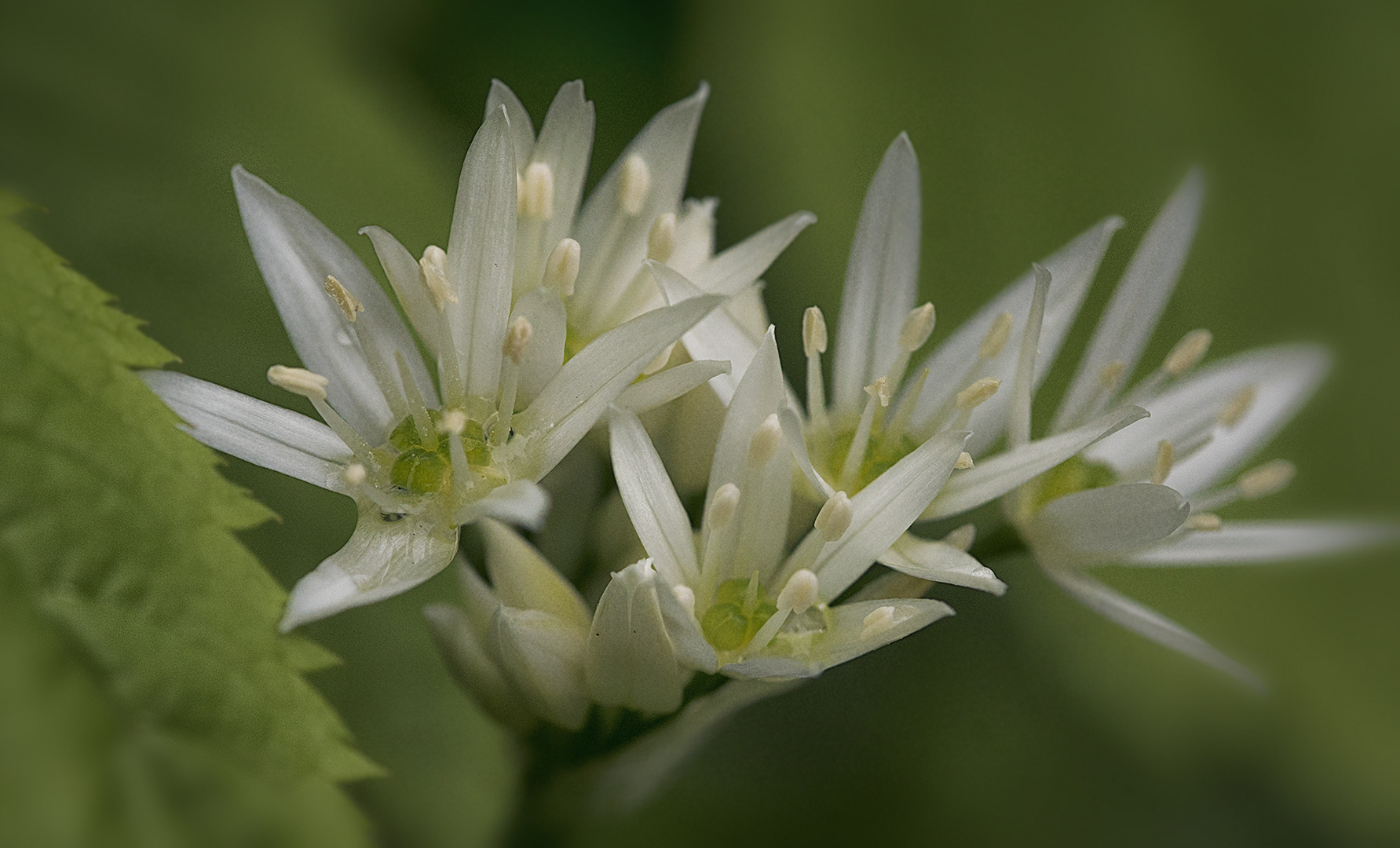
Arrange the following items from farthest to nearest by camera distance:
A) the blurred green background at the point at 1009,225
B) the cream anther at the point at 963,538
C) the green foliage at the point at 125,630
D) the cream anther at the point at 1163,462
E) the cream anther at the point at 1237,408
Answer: the blurred green background at the point at 1009,225, the cream anther at the point at 1237,408, the cream anther at the point at 1163,462, the cream anther at the point at 963,538, the green foliage at the point at 125,630

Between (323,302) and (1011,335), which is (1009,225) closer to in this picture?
(1011,335)

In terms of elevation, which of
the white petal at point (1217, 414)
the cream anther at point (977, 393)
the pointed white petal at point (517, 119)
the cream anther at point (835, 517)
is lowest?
the white petal at point (1217, 414)

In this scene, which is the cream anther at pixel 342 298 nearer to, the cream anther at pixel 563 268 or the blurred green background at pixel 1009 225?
the cream anther at pixel 563 268

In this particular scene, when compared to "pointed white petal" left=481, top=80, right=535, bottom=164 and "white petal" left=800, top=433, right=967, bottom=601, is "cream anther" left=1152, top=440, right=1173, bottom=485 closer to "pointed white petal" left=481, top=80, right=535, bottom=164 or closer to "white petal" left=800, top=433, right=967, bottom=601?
"white petal" left=800, top=433, right=967, bottom=601

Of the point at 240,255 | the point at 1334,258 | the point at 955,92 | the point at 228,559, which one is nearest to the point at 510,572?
the point at 228,559

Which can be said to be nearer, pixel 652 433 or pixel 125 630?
pixel 125 630

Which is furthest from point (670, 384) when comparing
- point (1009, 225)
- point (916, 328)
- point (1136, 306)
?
point (1009, 225)

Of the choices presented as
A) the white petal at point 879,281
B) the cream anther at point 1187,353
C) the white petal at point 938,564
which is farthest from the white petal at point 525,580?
the cream anther at point 1187,353
